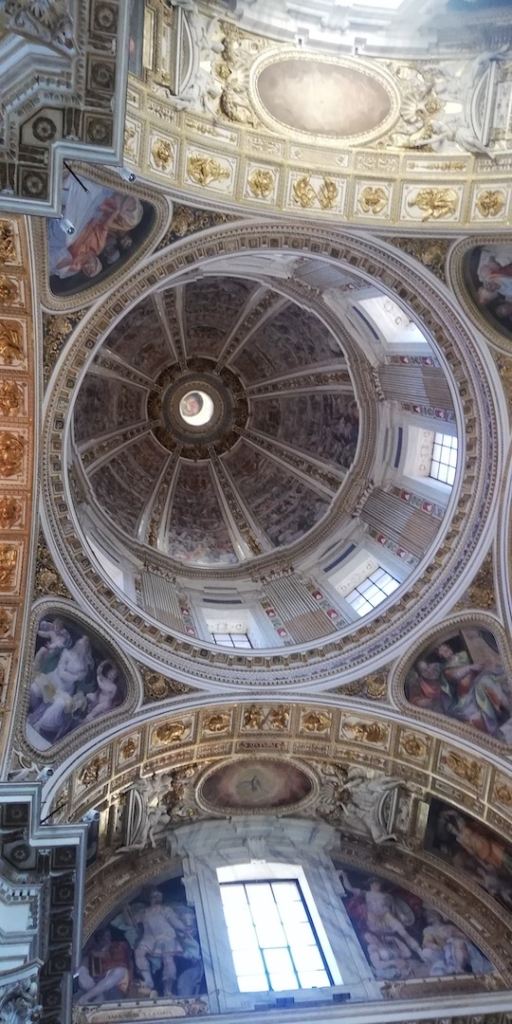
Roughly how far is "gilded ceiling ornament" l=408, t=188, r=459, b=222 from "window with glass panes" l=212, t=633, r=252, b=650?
30.6ft

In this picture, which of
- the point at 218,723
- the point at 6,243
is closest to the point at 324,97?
the point at 6,243

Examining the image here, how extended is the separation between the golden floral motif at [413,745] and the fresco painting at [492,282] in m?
7.92

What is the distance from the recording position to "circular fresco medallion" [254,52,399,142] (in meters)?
12.8

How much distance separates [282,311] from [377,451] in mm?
5627

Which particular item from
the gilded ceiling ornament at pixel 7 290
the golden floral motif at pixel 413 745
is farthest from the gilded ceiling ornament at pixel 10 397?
the golden floral motif at pixel 413 745

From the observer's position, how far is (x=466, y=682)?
16484 mm

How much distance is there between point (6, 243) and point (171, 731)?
929 cm

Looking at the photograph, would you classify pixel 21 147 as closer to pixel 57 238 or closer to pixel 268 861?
pixel 57 238

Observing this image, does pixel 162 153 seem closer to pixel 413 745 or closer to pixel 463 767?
pixel 413 745

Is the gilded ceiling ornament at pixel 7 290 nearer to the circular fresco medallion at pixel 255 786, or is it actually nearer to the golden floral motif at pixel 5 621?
the golden floral motif at pixel 5 621

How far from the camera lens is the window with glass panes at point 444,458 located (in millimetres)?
18078

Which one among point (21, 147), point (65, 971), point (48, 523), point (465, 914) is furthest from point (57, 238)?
point (465, 914)

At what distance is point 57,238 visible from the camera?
42.4ft

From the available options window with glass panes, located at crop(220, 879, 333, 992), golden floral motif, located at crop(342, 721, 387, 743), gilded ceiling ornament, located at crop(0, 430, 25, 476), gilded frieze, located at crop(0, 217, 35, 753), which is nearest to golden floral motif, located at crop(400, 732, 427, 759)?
golden floral motif, located at crop(342, 721, 387, 743)
